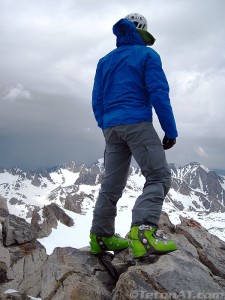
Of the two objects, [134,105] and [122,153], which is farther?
[122,153]

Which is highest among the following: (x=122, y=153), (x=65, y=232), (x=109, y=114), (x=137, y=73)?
(x=137, y=73)

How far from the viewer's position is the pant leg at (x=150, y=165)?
686 centimetres

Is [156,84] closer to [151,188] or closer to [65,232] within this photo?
[151,188]

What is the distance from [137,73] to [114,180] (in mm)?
2577

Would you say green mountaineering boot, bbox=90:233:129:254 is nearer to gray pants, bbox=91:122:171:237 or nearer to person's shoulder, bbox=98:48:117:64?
gray pants, bbox=91:122:171:237

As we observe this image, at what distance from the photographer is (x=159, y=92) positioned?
6.86 m

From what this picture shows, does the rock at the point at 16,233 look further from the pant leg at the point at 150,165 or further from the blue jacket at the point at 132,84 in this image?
the pant leg at the point at 150,165

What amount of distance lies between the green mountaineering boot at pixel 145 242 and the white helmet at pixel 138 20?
4705mm

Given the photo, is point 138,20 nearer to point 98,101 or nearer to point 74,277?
point 98,101

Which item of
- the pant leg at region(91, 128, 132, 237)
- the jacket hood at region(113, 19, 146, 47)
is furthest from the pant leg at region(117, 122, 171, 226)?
the jacket hood at region(113, 19, 146, 47)

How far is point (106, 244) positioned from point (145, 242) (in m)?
1.71

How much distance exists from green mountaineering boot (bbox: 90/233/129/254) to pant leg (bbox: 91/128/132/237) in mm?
167

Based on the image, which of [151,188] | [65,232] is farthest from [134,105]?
[65,232]

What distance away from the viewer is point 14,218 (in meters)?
17.3
